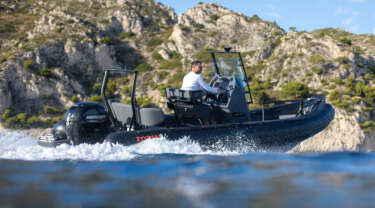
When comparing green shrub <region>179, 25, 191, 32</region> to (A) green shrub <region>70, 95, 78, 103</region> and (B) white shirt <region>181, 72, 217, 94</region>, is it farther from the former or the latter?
(B) white shirt <region>181, 72, 217, 94</region>

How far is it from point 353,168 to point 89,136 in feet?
15.7

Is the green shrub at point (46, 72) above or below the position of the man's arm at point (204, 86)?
above

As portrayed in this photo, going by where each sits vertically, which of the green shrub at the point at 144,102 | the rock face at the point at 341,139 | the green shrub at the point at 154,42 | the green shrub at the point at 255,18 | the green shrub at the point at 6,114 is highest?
the green shrub at the point at 255,18

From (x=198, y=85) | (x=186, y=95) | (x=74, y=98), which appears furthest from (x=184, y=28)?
(x=186, y=95)

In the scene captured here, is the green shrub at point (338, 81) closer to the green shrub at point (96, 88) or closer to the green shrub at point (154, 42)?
the green shrub at point (96, 88)

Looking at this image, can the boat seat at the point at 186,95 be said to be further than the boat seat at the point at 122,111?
No

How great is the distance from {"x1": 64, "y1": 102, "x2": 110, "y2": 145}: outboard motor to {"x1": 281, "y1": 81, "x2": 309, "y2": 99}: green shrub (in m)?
21.2

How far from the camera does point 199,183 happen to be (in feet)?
8.84

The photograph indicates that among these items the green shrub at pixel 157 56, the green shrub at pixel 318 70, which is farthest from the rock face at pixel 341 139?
the green shrub at pixel 157 56

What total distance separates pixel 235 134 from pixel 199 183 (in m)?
3.44

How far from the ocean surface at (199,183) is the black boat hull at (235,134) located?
5.81 feet

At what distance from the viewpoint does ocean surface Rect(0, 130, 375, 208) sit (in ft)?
7.04

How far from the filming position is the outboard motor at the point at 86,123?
19.9 feet

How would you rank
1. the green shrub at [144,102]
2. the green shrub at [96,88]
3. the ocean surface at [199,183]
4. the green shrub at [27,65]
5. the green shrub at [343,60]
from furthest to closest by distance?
1. the green shrub at [96,88]
2. the green shrub at [144,102]
3. the green shrub at [27,65]
4. the green shrub at [343,60]
5. the ocean surface at [199,183]
